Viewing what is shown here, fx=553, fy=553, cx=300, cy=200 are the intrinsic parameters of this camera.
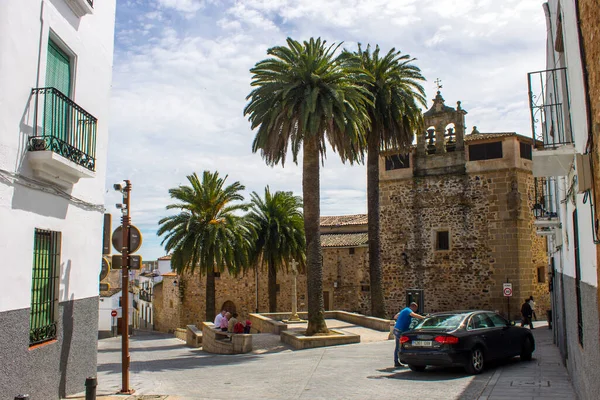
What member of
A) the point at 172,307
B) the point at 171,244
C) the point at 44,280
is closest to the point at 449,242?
the point at 171,244

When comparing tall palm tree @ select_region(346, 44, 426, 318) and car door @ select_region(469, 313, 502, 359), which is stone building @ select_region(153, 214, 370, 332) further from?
car door @ select_region(469, 313, 502, 359)

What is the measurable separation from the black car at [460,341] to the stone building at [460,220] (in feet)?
55.1

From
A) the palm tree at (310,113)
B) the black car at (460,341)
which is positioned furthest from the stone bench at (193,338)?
the black car at (460,341)

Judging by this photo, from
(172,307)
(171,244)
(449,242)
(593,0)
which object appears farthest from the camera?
(172,307)

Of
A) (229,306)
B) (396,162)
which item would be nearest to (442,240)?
(396,162)

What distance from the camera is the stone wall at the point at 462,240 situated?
28.4 m

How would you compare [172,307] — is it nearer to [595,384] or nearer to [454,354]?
[454,354]

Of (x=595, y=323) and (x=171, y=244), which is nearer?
(x=595, y=323)

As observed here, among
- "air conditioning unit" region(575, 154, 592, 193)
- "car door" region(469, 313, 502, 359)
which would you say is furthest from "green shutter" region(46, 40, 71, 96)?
"car door" region(469, 313, 502, 359)

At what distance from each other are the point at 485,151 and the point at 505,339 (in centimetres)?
1890

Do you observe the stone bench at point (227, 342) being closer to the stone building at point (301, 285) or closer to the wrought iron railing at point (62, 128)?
the wrought iron railing at point (62, 128)

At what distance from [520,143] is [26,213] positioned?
26.7m

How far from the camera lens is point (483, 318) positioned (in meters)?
12.2

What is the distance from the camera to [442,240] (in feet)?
100
